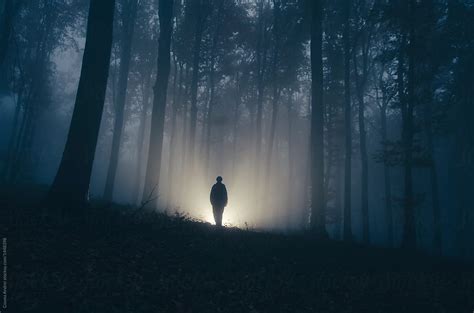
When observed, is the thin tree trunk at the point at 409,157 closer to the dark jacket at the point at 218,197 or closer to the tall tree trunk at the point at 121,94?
the dark jacket at the point at 218,197

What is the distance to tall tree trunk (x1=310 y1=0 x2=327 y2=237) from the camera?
13.4 metres

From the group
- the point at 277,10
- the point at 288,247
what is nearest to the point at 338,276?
the point at 288,247

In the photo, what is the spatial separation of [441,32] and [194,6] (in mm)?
15689

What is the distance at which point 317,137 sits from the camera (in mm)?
13914

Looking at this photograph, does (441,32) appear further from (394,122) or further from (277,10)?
(394,122)

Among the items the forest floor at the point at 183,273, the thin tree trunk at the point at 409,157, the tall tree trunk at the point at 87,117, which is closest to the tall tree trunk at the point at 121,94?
the forest floor at the point at 183,273

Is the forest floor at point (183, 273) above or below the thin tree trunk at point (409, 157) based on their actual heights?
below

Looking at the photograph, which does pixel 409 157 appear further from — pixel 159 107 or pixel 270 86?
pixel 270 86

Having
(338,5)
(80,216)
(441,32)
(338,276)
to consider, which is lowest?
(338,276)

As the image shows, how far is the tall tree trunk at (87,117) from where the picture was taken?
7.48 metres

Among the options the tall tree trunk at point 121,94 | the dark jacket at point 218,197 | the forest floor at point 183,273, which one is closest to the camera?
the forest floor at point 183,273

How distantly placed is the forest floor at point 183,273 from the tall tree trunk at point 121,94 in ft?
37.0

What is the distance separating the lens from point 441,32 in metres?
Result: 19.4

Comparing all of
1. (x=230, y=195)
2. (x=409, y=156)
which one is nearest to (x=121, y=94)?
(x=409, y=156)
